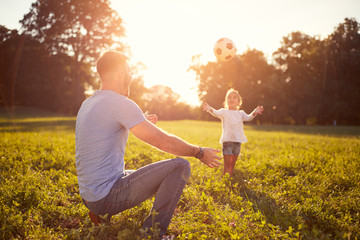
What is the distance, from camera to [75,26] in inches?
1275

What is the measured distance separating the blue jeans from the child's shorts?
294 centimetres

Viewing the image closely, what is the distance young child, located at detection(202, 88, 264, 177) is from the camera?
561 centimetres

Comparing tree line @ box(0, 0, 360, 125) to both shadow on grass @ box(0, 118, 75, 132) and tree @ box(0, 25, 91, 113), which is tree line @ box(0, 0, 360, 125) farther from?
shadow on grass @ box(0, 118, 75, 132)

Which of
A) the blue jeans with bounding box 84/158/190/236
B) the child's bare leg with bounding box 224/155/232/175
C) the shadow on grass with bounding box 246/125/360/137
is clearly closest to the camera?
the blue jeans with bounding box 84/158/190/236

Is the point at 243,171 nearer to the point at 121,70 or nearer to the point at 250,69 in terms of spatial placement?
the point at 121,70

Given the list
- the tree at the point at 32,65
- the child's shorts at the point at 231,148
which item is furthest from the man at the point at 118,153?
the tree at the point at 32,65

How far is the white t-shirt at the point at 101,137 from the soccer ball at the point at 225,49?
5.16 m

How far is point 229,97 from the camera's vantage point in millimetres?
5930

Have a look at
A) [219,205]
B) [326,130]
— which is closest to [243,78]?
[326,130]

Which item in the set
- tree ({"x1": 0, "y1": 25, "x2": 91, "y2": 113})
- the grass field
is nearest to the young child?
the grass field

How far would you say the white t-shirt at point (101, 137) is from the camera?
101 inches

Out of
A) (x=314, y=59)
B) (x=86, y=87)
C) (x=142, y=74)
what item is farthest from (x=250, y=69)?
(x=86, y=87)

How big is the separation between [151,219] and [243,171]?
3595mm

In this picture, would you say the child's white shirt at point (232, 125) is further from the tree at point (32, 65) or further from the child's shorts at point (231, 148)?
the tree at point (32, 65)
